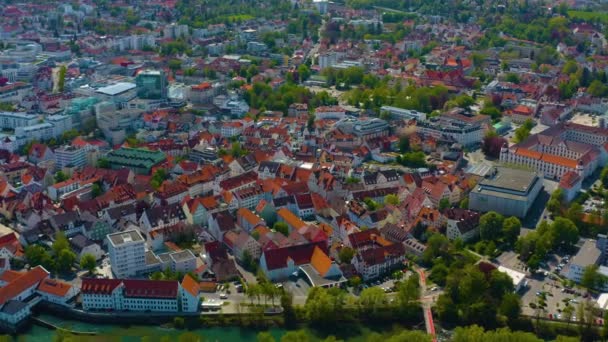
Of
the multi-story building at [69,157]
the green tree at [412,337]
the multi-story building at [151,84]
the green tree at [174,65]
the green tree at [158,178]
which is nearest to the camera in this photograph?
the green tree at [412,337]

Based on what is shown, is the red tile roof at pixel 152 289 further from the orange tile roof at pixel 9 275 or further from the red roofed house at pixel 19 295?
the orange tile roof at pixel 9 275

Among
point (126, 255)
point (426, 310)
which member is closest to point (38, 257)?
point (126, 255)

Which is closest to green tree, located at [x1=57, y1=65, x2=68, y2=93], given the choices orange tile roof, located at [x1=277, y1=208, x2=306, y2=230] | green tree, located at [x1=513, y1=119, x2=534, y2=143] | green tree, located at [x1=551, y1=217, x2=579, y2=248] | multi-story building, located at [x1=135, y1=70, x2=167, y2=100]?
multi-story building, located at [x1=135, y1=70, x2=167, y2=100]

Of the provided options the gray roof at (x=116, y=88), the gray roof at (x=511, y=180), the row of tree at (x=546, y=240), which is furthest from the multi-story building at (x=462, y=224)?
the gray roof at (x=116, y=88)

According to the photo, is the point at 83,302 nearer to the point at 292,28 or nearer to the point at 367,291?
the point at 367,291

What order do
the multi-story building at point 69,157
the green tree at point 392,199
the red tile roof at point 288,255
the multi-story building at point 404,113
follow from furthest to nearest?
the multi-story building at point 404,113 < the multi-story building at point 69,157 < the green tree at point 392,199 < the red tile roof at point 288,255

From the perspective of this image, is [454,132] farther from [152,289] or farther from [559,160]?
[152,289]

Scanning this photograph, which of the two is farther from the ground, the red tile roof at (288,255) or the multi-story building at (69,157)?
the red tile roof at (288,255)
